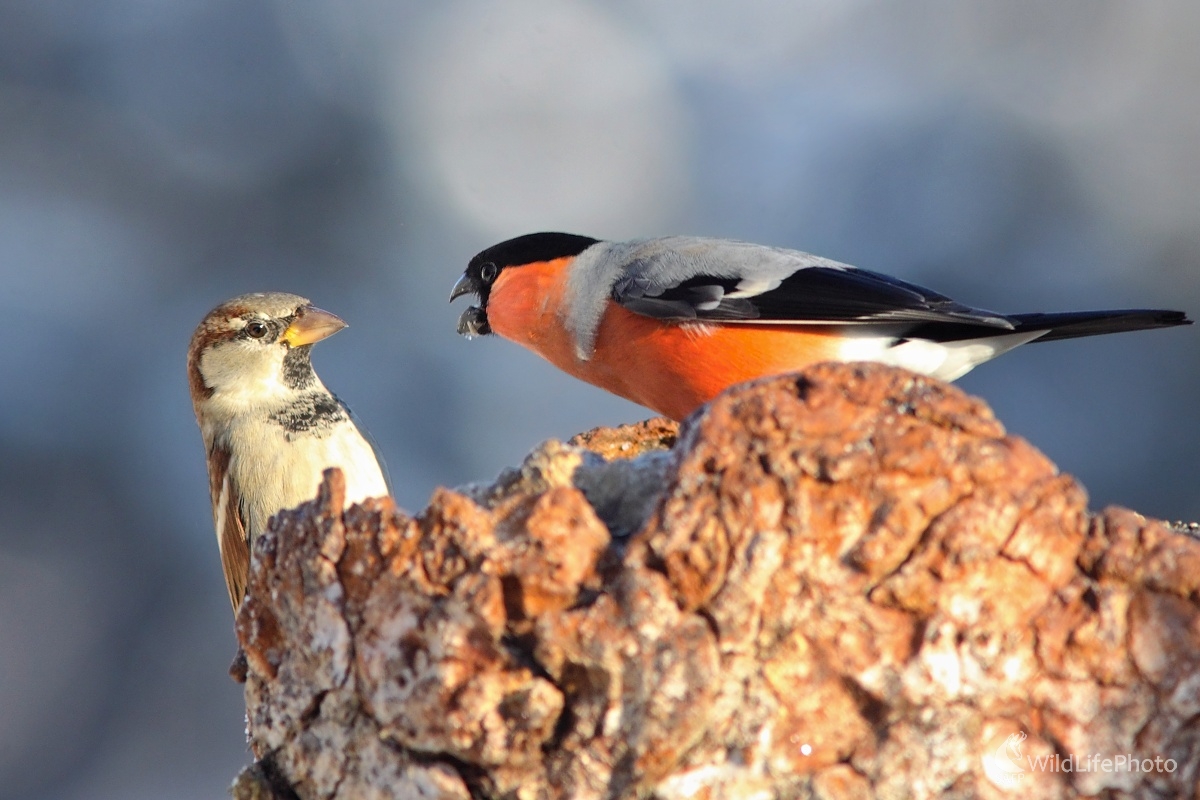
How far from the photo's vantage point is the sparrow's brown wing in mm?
4035

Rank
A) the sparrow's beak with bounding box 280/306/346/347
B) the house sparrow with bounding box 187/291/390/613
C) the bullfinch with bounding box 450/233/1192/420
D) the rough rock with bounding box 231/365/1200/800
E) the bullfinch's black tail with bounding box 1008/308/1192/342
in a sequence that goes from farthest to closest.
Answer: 1. the sparrow's beak with bounding box 280/306/346/347
2. the house sparrow with bounding box 187/291/390/613
3. the bullfinch with bounding box 450/233/1192/420
4. the bullfinch's black tail with bounding box 1008/308/1192/342
5. the rough rock with bounding box 231/365/1200/800

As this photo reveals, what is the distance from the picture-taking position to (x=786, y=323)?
11.0ft

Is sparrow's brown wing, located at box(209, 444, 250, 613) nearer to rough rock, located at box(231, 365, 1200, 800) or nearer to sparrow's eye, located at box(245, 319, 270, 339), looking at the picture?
sparrow's eye, located at box(245, 319, 270, 339)

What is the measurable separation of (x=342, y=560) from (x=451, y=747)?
0.30 meters

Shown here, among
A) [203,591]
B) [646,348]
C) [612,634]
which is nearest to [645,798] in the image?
[612,634]

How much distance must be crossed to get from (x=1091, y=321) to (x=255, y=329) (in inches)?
110

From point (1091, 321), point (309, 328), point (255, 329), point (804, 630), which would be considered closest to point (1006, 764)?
point (804, 630)

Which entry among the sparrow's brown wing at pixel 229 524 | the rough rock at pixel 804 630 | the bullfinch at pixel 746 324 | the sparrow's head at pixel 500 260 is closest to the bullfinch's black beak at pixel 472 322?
the sparrow's head at pixel 500 260

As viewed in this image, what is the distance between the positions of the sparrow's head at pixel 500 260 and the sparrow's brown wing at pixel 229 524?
975mm

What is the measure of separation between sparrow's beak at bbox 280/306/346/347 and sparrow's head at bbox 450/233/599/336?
19.0 inches

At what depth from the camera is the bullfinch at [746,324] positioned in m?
3.27

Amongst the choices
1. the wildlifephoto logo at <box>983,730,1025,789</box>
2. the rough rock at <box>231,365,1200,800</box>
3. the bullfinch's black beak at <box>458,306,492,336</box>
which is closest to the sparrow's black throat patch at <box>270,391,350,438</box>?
the bullfinch's black beak at <box>458,306,492,336</box>

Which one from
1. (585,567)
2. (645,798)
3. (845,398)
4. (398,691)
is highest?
(845,398)

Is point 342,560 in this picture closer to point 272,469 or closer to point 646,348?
point 646,348
